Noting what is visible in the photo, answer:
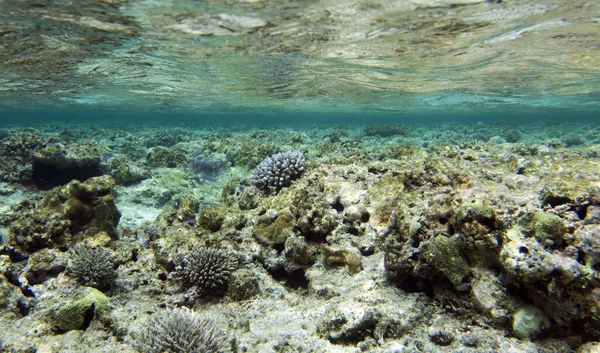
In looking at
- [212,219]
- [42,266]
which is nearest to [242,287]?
[212,219]

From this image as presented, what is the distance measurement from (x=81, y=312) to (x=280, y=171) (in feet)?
15.5

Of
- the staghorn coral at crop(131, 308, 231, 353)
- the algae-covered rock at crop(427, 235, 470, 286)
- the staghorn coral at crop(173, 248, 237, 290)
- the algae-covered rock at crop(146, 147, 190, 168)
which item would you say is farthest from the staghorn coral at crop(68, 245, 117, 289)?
the algae-covered rock at crop(146, 147, 190, 168)

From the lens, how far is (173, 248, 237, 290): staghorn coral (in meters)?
4.75

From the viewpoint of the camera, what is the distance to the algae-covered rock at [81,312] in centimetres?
392

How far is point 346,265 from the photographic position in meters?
4.63

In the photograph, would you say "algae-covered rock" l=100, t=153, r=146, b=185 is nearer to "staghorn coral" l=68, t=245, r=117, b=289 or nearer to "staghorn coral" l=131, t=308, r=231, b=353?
"staghorn coral" l=68, t=245, r=117, b=289

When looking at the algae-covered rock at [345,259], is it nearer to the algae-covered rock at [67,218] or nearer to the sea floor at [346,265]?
the sea floor at [346,265]

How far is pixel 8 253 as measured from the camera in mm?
5266

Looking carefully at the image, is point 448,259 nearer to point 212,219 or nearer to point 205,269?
point 205,269

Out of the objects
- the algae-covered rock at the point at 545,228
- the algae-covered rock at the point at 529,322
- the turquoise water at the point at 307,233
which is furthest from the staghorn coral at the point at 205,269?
the algae-covered rock at the point at 545,228

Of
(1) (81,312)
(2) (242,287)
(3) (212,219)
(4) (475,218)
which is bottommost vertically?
(2) (242,287)

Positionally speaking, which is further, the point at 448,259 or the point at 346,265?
the point at 346,265

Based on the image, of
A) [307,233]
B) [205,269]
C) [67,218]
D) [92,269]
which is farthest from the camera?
[67,218]

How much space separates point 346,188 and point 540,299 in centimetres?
379
